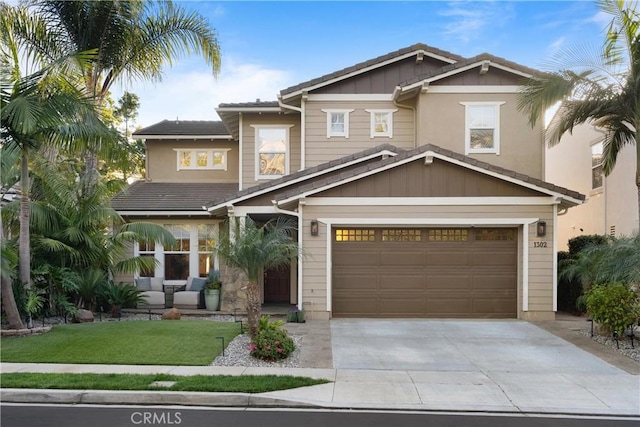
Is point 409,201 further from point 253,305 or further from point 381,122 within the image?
point 253,305

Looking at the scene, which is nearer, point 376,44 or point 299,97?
point 299,97

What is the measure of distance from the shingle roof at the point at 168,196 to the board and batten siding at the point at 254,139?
1460 millimetres

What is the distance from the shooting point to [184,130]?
19547 millimetres

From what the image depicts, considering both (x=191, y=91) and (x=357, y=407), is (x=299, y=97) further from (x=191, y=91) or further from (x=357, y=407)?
(x=357, y=407)

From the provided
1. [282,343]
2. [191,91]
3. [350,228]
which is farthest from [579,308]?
[191,91]

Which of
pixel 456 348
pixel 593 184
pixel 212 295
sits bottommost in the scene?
pixel 456 348

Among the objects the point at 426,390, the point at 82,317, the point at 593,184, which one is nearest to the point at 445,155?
the point at 426,390

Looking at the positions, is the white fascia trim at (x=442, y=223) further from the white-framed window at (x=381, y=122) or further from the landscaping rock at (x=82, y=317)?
the landscaping rock at (x=82, y=317)

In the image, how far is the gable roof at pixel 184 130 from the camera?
18938 millimetres

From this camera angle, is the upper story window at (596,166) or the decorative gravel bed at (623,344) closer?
the decorative gravel bed at (623,344)

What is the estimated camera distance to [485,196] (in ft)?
43.2

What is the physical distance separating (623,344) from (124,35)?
50.1 ft

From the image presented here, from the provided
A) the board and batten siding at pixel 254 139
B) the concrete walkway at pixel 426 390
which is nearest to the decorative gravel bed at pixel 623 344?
the concrete walkway at pixel 426 390

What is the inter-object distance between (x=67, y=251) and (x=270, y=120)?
770cm
